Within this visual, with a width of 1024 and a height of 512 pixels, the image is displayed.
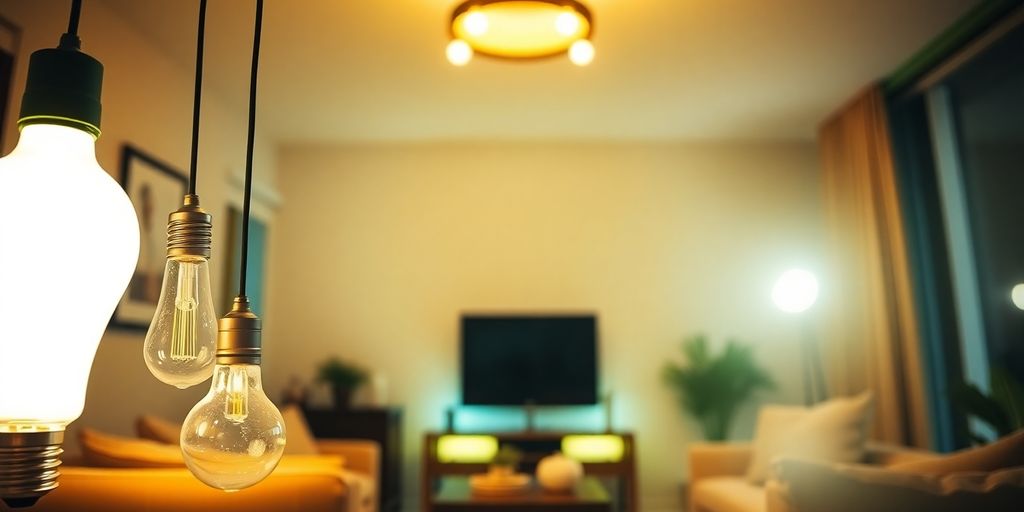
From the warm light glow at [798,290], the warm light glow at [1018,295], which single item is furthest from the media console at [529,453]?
the warm light glow at [1018,295]

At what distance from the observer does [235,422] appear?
0.49 metres

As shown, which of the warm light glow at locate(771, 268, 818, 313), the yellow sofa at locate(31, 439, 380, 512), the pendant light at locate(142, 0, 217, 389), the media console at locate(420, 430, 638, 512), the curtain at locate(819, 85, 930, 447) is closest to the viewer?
the pendant light at locate(142, 0, 217, 389)

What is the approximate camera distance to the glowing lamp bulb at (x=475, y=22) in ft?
9.09

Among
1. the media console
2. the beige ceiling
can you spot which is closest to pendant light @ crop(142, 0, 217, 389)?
the beige ceiling

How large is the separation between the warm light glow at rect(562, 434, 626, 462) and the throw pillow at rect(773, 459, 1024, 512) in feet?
9.43

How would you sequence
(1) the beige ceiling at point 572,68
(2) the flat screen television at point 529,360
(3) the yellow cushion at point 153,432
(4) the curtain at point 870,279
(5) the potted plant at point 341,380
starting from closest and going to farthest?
(3) the yellow cushion at point 153,432
(1) the beige ceiling at point 572,68
(4) the curtain at point 870,279
(5) the potted plant at point 341,380
(2) the flat screen television at point 529,360

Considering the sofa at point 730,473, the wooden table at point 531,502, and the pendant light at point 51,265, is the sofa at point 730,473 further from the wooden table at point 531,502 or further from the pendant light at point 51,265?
the pendant light at point 51,265

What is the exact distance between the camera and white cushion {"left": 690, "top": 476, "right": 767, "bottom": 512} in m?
2.72

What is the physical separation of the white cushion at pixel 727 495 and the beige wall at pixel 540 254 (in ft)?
4.70

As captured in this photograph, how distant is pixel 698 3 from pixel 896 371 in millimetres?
2376

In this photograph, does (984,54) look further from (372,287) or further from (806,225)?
(372,287)

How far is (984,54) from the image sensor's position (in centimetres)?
343

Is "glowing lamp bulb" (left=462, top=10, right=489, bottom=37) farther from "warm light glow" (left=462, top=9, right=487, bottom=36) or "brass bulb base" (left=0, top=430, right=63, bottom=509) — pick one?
"brass bulb base" (left=0, top=430, right=63, bottom=509)

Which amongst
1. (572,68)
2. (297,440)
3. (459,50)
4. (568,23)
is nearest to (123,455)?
(297,440)
